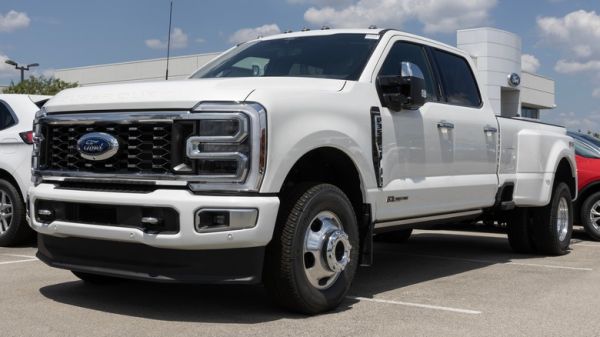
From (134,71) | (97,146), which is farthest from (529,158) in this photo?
(134,71)

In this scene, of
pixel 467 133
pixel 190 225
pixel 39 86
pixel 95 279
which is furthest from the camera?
pixel 39 86

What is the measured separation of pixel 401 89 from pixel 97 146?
2246mm

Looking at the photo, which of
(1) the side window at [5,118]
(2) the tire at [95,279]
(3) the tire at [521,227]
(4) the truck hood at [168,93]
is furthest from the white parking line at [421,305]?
(1) the side window at [5,118]

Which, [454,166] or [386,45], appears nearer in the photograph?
[386,45]

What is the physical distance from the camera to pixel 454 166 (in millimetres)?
6305

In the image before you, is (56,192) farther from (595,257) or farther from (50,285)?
(595,257)

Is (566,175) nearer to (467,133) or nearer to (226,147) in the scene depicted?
(467,133)

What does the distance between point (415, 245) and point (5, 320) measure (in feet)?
19.2

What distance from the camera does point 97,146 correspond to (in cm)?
457

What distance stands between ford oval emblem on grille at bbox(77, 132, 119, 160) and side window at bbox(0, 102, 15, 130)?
4.00 m

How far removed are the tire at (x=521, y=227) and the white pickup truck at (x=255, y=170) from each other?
224 centimetres

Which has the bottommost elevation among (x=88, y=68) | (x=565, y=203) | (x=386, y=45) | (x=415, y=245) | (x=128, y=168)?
(x=415, y=245)

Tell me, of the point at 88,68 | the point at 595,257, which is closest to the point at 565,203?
the point at 595,257

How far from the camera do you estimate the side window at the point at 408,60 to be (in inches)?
232
